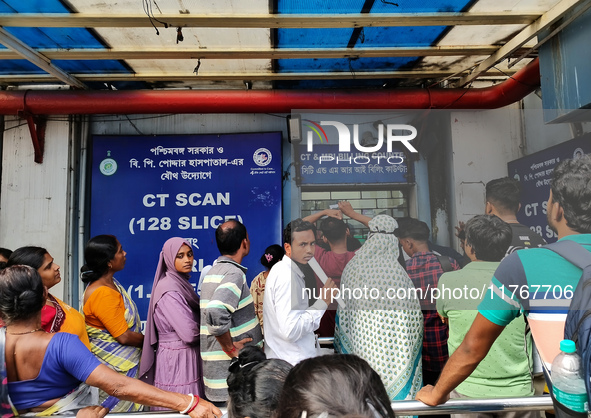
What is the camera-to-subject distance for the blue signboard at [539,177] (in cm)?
154

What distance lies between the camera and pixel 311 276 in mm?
1750

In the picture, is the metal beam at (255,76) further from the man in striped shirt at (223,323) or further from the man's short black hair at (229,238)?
the man in striped shirt at (223,323)

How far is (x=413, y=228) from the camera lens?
171 centimetres

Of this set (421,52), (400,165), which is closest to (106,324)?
(400,165)

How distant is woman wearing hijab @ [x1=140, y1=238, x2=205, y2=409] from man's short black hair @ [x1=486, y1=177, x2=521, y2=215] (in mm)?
1878

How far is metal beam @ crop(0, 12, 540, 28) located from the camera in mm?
3031

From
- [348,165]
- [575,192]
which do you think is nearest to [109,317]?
[348,165]

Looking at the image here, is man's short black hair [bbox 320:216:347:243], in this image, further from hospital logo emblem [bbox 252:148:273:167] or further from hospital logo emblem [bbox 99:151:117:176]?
hospital logo emblem [bbox 99:151:117:176]

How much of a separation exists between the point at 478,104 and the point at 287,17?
2258mm

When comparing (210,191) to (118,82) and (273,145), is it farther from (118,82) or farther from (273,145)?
(118,82)

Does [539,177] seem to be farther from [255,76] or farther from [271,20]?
[255,76]

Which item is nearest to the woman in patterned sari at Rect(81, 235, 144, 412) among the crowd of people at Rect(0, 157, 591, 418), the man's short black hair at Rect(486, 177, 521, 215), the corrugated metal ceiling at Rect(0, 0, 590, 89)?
the crowd of people at Rect(0, 157, 591, 418)

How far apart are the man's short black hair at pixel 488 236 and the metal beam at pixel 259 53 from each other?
2474 millimetres

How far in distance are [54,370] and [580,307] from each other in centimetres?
185
